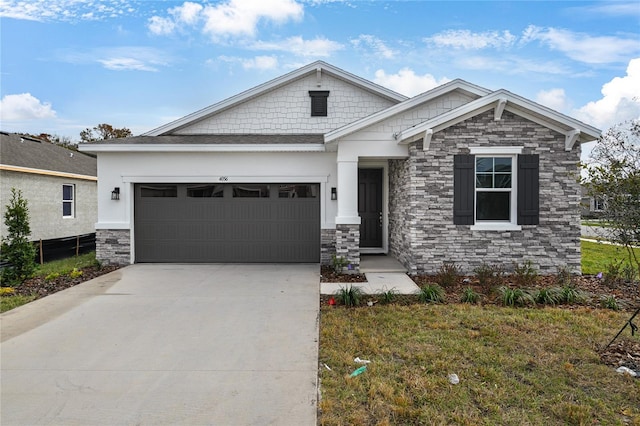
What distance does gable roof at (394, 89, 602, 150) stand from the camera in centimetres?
816

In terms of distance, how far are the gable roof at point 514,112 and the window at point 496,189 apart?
2.66 feet

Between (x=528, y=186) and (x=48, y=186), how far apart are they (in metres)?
15.6

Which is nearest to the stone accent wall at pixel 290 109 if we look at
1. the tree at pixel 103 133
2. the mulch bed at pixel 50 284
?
the mulch bed at pixel 50 284

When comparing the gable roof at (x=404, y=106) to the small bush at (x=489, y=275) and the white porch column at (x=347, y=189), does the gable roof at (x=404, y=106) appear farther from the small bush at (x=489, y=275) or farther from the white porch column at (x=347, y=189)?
the small bush at (x=489, y=275)

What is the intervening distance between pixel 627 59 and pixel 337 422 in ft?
38.7

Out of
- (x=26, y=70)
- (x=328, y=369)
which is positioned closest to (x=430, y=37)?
(x=328, y=369)

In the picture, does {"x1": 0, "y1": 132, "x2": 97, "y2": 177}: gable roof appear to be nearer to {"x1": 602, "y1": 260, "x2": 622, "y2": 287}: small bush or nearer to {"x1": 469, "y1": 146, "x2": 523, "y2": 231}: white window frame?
{"x1": 469, "y1": 146, "x2": 523, "y2": 231}: white window frame

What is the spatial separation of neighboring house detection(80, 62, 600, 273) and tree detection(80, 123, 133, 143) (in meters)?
25.7

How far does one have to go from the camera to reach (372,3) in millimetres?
10500

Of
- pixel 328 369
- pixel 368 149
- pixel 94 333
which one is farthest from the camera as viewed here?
pixel 368 149

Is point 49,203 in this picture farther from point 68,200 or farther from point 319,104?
point 319,104

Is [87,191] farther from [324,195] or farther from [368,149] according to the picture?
[368,149]

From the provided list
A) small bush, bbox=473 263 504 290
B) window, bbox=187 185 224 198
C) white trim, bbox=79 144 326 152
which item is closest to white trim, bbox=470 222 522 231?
small bush, bbox=473 263 504 290

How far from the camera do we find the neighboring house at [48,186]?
485 inches
